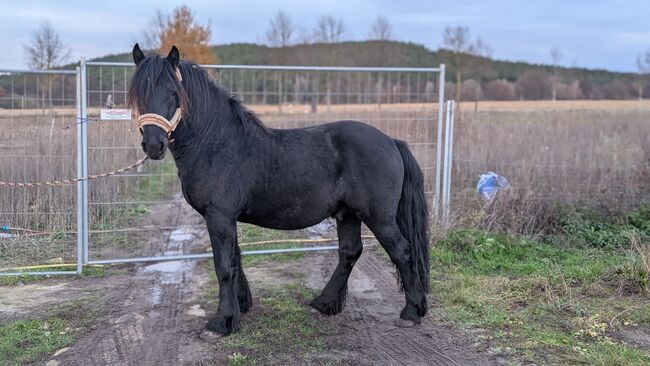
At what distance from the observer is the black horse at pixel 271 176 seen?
3.83 m

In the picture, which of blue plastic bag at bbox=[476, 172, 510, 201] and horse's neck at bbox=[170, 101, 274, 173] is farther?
blue plastic bag at bbox=[476, 172, 510, 201]

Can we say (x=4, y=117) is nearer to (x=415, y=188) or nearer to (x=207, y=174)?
(x=207, y=174)

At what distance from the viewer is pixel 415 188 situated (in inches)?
173

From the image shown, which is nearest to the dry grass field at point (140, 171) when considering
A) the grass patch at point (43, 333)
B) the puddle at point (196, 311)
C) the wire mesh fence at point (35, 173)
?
the wire mesh fence at point (35, 173)

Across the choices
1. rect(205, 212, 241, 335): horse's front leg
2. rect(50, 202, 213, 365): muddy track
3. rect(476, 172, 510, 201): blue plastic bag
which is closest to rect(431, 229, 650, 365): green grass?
rect(476, 172, 510, 201): blue plastic bag

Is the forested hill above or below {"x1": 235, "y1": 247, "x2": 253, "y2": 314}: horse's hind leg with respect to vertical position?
above

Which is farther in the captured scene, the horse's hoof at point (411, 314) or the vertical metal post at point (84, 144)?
the vertical metal post at point (84, 144)

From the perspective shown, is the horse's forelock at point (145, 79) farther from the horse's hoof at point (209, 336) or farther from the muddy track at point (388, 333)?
the muddy track at point (388, 333)

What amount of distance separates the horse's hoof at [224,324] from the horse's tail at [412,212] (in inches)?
59.5

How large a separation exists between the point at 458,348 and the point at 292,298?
1600mm

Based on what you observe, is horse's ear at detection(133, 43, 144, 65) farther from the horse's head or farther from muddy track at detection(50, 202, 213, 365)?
muddy track at detection(50, 202, 213, 365)

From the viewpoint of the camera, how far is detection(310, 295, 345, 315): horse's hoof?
441 centimetres

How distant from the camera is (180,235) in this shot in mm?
7094

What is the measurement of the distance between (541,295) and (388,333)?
150 cm
